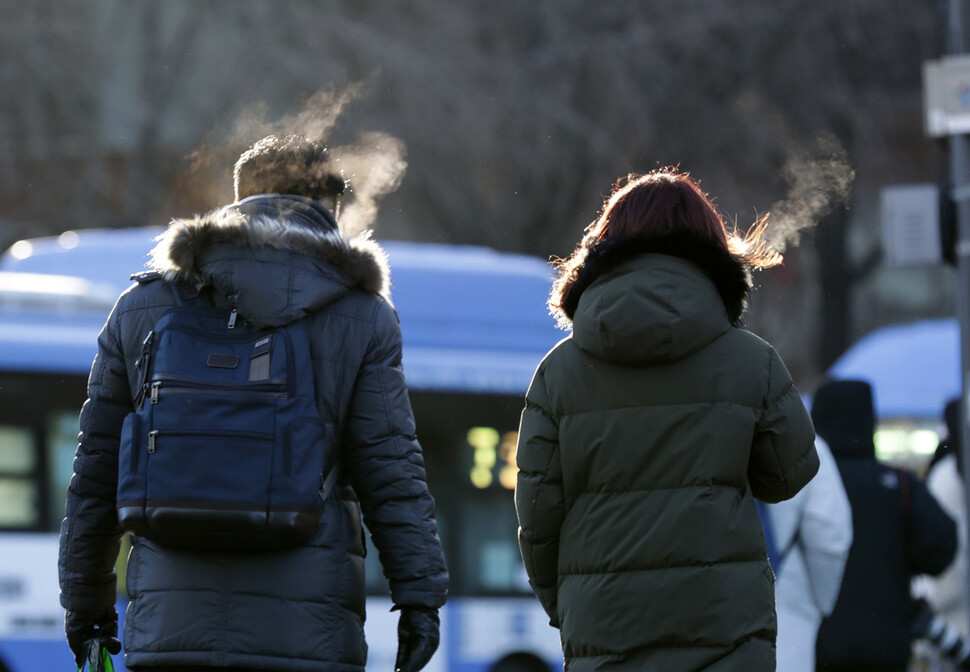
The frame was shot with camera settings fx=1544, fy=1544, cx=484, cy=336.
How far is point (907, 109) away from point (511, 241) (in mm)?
4070

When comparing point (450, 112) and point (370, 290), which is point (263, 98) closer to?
point (450, 112)

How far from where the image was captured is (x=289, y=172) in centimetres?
328

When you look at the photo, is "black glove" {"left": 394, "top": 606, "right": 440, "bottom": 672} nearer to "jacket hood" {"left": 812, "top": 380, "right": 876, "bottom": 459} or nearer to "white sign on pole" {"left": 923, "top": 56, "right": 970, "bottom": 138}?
"jacket hood" {"left": 812, "top": 380, "right": 876, "bottom": 459}

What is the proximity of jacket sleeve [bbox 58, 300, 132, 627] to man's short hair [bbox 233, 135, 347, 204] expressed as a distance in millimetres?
417

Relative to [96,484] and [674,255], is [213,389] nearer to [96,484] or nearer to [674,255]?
[96,484]

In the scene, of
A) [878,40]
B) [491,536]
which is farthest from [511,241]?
[491,536]

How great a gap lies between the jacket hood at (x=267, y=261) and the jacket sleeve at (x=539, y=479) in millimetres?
428

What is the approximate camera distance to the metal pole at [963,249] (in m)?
6.64

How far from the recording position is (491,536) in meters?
9.48

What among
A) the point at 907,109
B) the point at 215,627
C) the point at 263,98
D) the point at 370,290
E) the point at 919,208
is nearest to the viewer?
the point at 215,627

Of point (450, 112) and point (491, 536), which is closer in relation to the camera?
point (491, 536)

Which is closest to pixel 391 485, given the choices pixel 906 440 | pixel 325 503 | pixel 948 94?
pixel 325 503

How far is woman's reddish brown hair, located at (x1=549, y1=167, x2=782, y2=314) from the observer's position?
3064mm

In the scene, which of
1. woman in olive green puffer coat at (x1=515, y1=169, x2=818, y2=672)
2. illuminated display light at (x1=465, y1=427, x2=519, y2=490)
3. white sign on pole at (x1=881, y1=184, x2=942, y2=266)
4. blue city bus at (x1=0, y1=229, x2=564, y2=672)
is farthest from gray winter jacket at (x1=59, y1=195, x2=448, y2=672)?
illuminated display light at (x1=465, y1=427, x2=519, y2=490)
